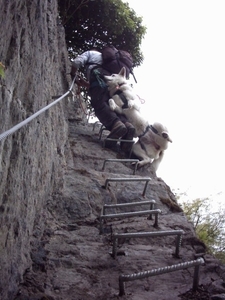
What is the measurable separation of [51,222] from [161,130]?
336 cm

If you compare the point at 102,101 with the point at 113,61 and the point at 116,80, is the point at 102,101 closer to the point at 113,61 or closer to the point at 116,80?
the point at 116,80

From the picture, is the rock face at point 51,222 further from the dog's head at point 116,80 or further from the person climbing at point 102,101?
the dog's head at point 116,80

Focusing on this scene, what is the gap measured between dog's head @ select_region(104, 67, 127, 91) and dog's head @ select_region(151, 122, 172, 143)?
1.20 m

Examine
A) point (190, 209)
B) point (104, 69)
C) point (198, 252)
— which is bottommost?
point (190, 209)

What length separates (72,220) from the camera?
4391 mm

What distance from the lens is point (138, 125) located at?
23.9 feet

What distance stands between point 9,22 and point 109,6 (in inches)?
304

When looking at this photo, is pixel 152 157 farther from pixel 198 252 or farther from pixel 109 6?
pixel 109 6

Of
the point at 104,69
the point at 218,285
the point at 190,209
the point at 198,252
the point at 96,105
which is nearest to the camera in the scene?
the point at 218,285

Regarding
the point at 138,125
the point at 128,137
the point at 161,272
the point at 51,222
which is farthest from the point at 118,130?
the point at 161,272

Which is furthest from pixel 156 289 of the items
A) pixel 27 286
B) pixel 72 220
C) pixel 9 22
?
pixel 9 22

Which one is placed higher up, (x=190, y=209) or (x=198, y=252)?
(x=198, y=252)

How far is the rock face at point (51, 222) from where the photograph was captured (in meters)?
2.86

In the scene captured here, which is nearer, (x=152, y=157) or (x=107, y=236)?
(x=107, y=236)
